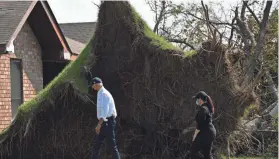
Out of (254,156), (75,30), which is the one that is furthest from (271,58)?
(75,30)

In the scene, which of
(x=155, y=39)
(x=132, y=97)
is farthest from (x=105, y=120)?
(x=155, y=39)

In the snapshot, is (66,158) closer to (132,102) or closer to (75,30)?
(132,102)

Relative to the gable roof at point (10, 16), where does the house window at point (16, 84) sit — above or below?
below

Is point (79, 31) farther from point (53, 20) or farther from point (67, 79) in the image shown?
point (67, 79)

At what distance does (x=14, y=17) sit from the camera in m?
14.0

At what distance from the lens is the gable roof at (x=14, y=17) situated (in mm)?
13155

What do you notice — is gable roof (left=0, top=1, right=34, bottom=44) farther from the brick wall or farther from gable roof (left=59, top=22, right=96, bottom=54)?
gable roof (left=59, top=22, right=96, bottom=54)

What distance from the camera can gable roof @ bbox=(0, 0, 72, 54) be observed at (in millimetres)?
13155

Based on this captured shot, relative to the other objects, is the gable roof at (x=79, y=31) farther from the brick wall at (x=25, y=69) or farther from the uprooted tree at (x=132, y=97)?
the uprooted tree at (x=132, y=97)

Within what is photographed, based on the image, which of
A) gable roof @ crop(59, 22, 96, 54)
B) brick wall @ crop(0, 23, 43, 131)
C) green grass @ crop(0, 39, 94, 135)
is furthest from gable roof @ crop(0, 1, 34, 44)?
gable roof @ crop(59, 22, 96, 54)

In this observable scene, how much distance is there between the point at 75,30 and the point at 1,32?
994 centimetres

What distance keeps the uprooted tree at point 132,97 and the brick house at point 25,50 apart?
2.56 meters

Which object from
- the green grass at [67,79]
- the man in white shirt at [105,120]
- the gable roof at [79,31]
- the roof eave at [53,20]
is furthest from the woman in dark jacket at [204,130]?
the gable roof at [79,31]

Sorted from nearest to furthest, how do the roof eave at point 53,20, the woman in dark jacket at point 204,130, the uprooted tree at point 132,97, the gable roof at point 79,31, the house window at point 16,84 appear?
the woman in dark jacket at point 204,130
the uprooted tree at point 132,97
the house window at point 16,84
the roof eave at point 53,20
the gable roof at point 79,31
